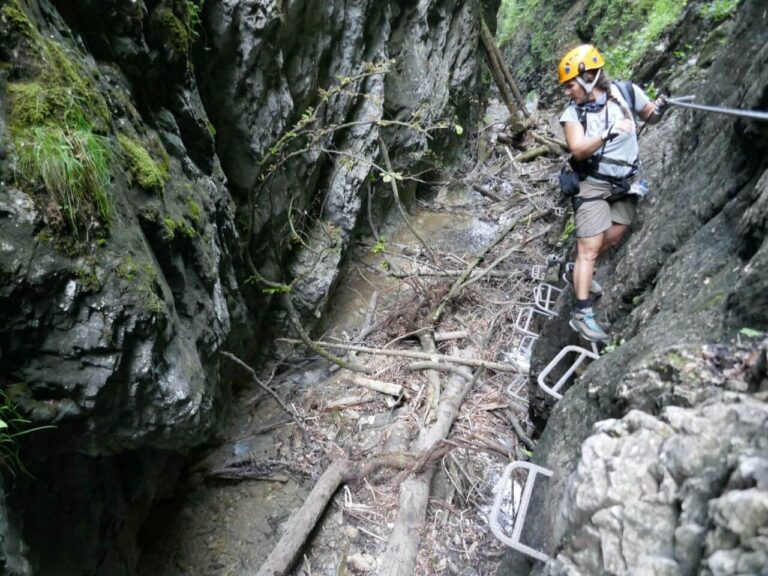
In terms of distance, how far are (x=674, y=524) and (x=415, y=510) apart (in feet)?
9.90

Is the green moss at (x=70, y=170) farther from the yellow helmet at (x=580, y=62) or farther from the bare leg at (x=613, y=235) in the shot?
the bare leg at (x=613, y=235)

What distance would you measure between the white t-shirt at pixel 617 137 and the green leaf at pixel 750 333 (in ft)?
7.17

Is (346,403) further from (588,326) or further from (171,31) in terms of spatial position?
(171,31)

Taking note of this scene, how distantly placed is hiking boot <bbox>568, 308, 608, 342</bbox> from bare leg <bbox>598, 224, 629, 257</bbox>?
0.73 m

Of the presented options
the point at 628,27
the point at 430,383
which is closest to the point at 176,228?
the point at 430,383

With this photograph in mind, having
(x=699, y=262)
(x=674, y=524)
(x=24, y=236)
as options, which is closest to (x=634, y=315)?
(x=699, y=262)

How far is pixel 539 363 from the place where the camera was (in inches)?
176

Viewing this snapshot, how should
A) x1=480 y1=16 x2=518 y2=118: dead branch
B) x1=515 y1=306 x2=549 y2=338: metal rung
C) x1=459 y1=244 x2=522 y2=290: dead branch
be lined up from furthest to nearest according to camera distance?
x1=480 y1=16 x2=518 y2=118: dead branch → x1=459 y1=244 x2=522 y2=290: dead branch → x1=515 y1=306 x2=549 y2=338: metal rung

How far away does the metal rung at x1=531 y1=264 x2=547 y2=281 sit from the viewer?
6847mm

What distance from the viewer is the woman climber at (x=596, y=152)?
11.0 feet

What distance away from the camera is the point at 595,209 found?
12.2 feet

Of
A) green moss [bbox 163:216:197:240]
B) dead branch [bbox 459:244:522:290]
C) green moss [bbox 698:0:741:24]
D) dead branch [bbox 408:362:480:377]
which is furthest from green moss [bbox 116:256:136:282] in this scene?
green moss [bbox 698:0:741:24]

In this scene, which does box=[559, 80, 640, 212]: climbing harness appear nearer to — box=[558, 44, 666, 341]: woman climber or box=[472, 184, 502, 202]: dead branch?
box=[558, 44, 666, 341]: woman climber

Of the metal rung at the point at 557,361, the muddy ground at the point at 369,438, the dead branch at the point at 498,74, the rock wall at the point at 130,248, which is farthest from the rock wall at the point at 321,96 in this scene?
the metal rung at the point at 557,361
